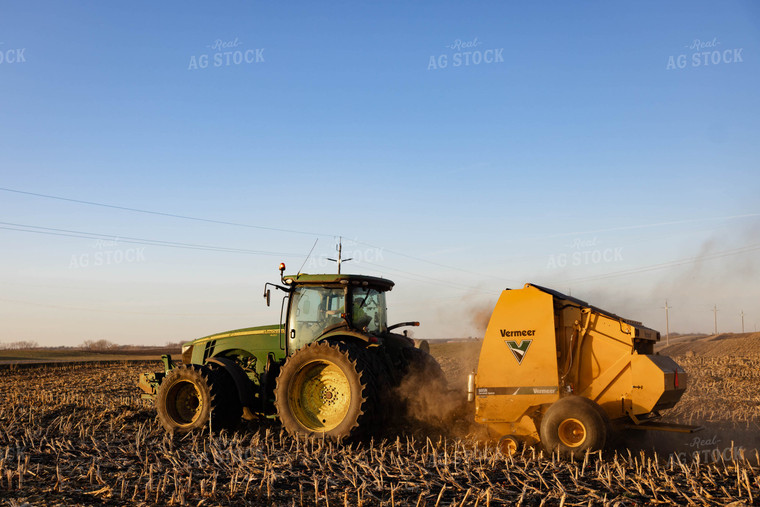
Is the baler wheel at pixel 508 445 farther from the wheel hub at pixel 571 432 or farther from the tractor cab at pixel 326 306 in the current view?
the tractor cab at pixel 326 306

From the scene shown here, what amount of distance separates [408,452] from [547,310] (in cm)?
274

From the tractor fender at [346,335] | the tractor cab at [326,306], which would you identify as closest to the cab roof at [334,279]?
the tractor cab at [326,306]

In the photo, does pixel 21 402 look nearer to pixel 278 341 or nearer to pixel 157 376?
pixel 157 376

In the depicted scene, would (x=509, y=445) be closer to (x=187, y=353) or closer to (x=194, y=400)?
(x=194, y=400)

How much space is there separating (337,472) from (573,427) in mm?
3014

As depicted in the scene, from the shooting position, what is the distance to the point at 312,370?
30.2 feet

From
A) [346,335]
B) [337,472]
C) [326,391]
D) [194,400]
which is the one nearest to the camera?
[337,472]

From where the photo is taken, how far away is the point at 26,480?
676 cm

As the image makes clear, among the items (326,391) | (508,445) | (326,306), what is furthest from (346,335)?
(508,445)

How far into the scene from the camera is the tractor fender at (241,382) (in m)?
9.80

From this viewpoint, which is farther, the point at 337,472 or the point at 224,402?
the point at 224,402

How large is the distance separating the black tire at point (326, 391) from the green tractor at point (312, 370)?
1 cm

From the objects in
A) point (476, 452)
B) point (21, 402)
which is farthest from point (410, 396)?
point (21, 402)

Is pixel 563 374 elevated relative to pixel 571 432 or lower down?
elevated
